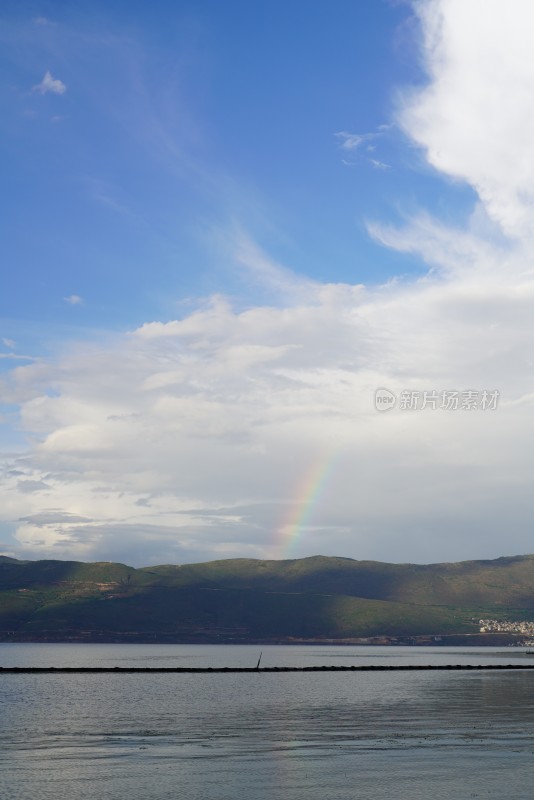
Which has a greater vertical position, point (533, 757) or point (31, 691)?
point (533, 757)

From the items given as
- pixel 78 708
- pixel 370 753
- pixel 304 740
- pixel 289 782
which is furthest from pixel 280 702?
pixel 289 782

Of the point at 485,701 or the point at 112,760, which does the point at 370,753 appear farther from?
the point at 485,701

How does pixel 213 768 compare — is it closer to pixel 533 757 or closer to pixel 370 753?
pixel 370 753

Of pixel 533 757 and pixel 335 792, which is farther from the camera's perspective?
pixel 533 757

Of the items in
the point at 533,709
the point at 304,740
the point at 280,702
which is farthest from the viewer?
the point at 280,702

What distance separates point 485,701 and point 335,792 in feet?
270

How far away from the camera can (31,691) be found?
540 ft

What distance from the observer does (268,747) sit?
77.9 m

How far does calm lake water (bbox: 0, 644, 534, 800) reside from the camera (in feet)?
192

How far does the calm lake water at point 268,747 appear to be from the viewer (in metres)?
58.4

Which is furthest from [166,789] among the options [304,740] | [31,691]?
[31,691]

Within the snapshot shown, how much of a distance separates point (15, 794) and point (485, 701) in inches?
3703

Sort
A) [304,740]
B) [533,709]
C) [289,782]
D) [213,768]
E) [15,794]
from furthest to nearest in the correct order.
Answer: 1. [533,709]
2. [304,740]
3. [213,768]
4. [289,782]
5. [15,794]

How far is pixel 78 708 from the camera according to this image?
125m
